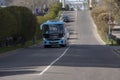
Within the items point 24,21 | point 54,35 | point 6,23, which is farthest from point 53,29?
point 6,23

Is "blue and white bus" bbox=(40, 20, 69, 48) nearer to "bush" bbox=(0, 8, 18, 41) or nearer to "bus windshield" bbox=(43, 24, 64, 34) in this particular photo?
"bus windshield" bbox=(43, 24, 64, 34)

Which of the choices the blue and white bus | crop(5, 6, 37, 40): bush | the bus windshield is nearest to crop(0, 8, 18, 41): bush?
crop(5, 6, 37, 40): bush

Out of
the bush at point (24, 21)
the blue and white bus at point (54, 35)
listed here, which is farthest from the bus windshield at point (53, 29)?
the bush at point (24, 21)

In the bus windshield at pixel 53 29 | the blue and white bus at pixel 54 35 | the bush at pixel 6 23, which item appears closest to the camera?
the bush at pixel 6 23

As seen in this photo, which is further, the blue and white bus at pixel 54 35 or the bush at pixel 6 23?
the blue and white bus at pixel 54 35

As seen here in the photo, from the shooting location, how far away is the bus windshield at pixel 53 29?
50.9 metres

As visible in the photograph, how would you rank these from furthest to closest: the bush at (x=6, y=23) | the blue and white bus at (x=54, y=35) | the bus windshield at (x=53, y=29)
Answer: the bus windshield at (x=53, y=29) → the blue and white bus at (x=54, y=35) → the bush at (x=6, y=23)

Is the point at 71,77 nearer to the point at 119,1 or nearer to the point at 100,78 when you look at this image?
the point at 100,78

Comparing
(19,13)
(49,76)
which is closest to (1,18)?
(19,13)

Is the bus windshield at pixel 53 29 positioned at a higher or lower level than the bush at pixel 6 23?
lower

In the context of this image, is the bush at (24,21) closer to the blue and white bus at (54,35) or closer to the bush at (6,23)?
the blue and white bus at (54,35)

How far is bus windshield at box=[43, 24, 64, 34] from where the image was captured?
50.9 metres

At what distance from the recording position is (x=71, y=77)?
1953cm

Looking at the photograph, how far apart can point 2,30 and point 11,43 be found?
369 inches
